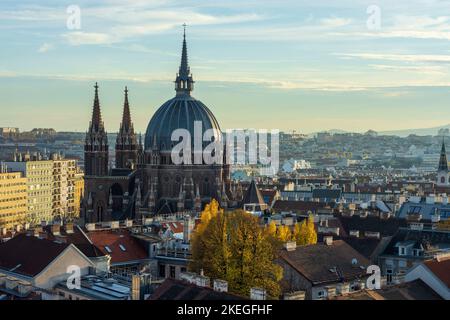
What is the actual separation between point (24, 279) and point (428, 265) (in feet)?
84.8

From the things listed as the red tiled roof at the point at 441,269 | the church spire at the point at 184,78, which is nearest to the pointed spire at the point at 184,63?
the church spire at the point at 184,78

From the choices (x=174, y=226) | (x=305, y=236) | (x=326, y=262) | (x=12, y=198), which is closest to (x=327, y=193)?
(x=12, y=198)

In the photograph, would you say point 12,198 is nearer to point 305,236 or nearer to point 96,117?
point 96,117

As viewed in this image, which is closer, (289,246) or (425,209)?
(289,246)

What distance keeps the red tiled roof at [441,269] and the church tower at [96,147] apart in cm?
8302

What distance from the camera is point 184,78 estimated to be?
423 ft

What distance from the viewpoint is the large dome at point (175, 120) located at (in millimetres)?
121688

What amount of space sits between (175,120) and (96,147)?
1516 cm

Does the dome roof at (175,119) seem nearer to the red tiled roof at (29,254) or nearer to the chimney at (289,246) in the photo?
the red tiled roof at (29,254)

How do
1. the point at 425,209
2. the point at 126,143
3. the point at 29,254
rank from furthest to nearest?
the point at 126,143 < the point at 425,209 < the point at 29,254

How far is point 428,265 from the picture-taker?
50969mm

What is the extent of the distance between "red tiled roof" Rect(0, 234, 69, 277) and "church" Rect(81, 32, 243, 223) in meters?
50.8

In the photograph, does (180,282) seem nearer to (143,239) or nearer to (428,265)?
(428,265)
